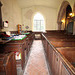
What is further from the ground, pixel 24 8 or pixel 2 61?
pixel 24 8

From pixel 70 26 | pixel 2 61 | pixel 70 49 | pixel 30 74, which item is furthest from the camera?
pixel 70 26

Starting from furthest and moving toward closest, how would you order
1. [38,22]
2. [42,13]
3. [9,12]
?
1. [38,22]
2. [42,13]
3. [9,12]

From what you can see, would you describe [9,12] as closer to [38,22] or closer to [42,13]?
[42,13]

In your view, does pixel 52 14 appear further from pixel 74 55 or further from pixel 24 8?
pixel 74 55

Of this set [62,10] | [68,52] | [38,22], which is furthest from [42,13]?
[68,52]

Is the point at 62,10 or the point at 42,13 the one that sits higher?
the point at 42,13

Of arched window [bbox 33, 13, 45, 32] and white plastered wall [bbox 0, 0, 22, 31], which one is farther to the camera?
arched window [bbox 33, 13, 45, 32]

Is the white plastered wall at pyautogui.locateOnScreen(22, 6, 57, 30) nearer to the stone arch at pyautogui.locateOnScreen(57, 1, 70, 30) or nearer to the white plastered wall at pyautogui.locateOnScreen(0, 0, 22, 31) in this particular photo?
the stone arch at pyautogui.locateOnScreen(57, 1, 70, 30)

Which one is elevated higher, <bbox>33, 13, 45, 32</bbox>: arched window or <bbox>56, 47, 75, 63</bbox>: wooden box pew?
<bbox>33, 13, 45, 32</bbox>: arched window

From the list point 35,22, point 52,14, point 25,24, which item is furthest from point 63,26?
point 25,24

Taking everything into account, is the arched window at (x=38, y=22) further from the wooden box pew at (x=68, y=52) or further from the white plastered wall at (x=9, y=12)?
the wooden box pew at (x=68, y=52)

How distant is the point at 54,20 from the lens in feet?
29.0

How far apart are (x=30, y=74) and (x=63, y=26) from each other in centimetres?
814

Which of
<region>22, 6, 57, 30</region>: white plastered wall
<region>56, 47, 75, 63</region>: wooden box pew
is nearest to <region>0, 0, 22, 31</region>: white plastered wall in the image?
<region>22, 6, 57, 30</region>: white plastered wall
